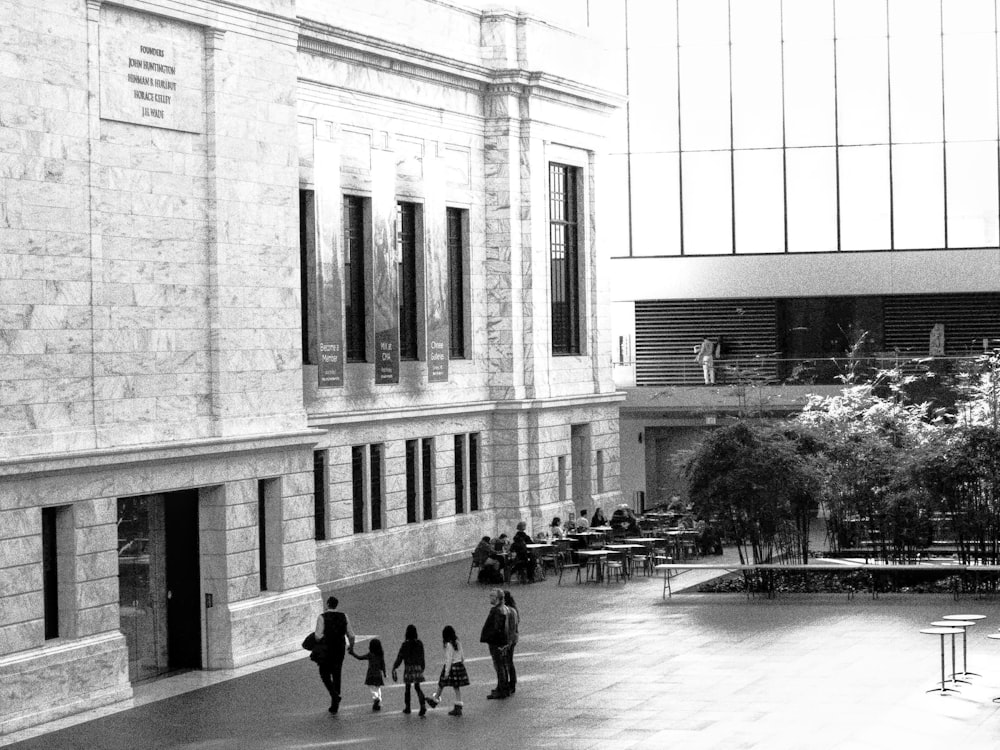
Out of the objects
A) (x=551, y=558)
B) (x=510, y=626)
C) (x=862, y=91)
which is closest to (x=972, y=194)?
(x=862, y=91)

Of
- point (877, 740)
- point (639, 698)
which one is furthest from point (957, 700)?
point (639, 698)

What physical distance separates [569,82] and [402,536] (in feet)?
42.3

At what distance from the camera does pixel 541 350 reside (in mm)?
43688

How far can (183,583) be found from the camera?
25547 millimetres

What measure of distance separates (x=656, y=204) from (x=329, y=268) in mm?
25318

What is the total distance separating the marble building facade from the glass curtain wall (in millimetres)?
20368

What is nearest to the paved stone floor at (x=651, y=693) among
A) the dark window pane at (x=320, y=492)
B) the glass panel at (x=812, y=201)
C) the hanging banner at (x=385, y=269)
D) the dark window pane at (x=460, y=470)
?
the dark window pane at (x=320, y=492)

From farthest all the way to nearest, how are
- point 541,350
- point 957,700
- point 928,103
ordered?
1. point 928,103
2. point 541,350
3. point 957,700

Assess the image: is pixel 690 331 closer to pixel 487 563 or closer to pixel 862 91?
pixel 862 91

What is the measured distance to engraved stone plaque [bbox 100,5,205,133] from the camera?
2394 cm

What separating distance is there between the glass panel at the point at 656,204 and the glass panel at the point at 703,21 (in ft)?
12.8

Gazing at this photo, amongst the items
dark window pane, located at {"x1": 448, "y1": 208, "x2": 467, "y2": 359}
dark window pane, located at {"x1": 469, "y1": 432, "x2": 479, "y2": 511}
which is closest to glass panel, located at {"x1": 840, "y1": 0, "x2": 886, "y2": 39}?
dark window pane, located at {"x1": 448, "y1": 208, "x2": 467, "y2": 359}

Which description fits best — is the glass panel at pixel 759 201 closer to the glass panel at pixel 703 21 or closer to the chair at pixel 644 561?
the glass panel at pixel 703 21

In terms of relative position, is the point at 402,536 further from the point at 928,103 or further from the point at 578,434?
the point at 928,103
